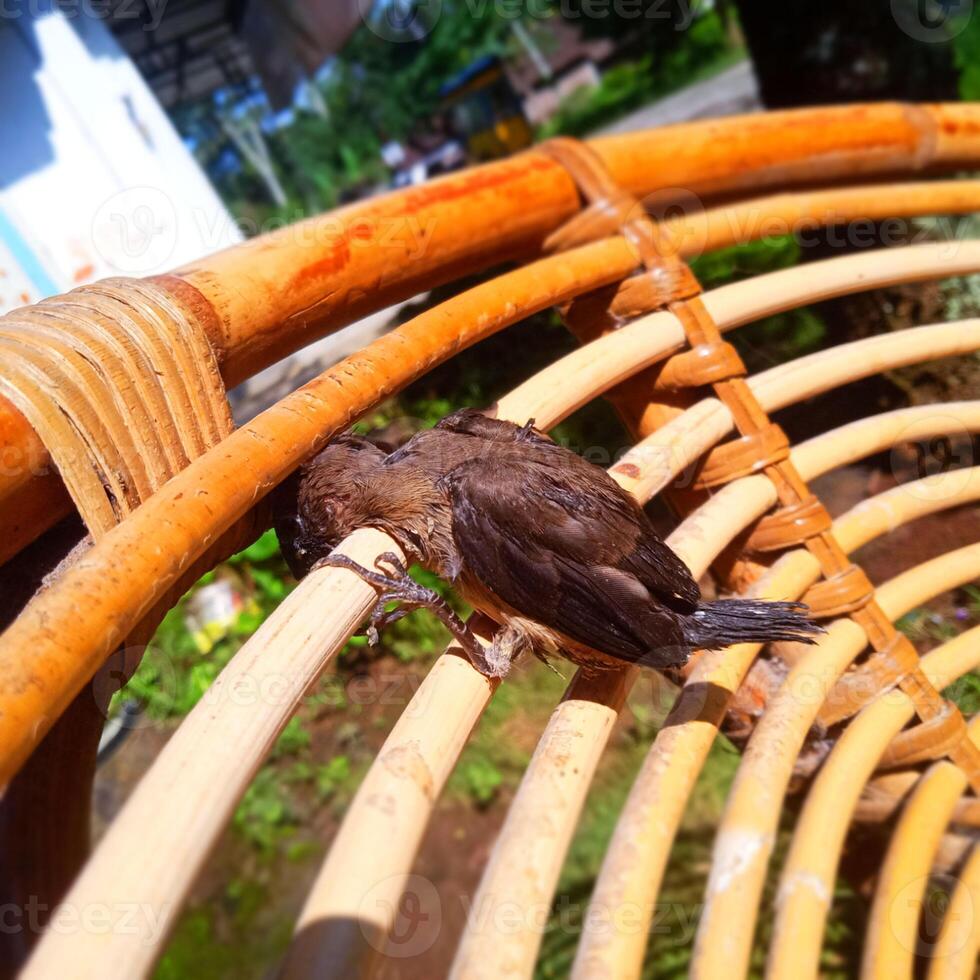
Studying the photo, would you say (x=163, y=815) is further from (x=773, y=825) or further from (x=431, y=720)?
(x=773, y=825)

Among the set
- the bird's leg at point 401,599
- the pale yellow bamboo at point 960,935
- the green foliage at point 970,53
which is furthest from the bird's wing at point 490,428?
the green foliage at point 970,53

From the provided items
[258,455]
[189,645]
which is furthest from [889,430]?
[189,645]

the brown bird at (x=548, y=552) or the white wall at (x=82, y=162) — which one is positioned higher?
the white wall at (x=82, y=162)

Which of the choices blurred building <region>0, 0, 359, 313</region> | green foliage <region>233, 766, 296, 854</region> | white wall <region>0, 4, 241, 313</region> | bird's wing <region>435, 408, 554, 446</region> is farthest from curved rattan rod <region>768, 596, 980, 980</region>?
white wall <region>0, 4, 241, 313</region>

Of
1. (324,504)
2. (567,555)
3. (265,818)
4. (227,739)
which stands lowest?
(265,818)

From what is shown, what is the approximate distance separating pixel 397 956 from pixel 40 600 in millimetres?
2273

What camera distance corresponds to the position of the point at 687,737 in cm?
126

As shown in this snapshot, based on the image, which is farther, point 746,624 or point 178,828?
point 746,624

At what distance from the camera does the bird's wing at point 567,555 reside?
4.67 feet

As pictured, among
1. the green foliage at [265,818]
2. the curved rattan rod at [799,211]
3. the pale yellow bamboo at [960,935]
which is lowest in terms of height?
the green foliage at [265,818]

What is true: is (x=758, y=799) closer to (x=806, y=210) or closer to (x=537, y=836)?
(x=537, y=836)

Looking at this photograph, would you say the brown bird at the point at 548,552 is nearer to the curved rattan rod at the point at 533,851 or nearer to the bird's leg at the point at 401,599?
the bird's leg at the point at 401,599

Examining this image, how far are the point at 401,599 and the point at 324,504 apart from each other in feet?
0.68

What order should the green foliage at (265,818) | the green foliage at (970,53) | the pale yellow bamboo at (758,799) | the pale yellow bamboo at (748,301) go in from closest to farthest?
the pale yellow bamboo at (758,799) < the pale yellow bamboo at (748,301) < the green foliage at (265,818) < the green foliage at (970,53)
